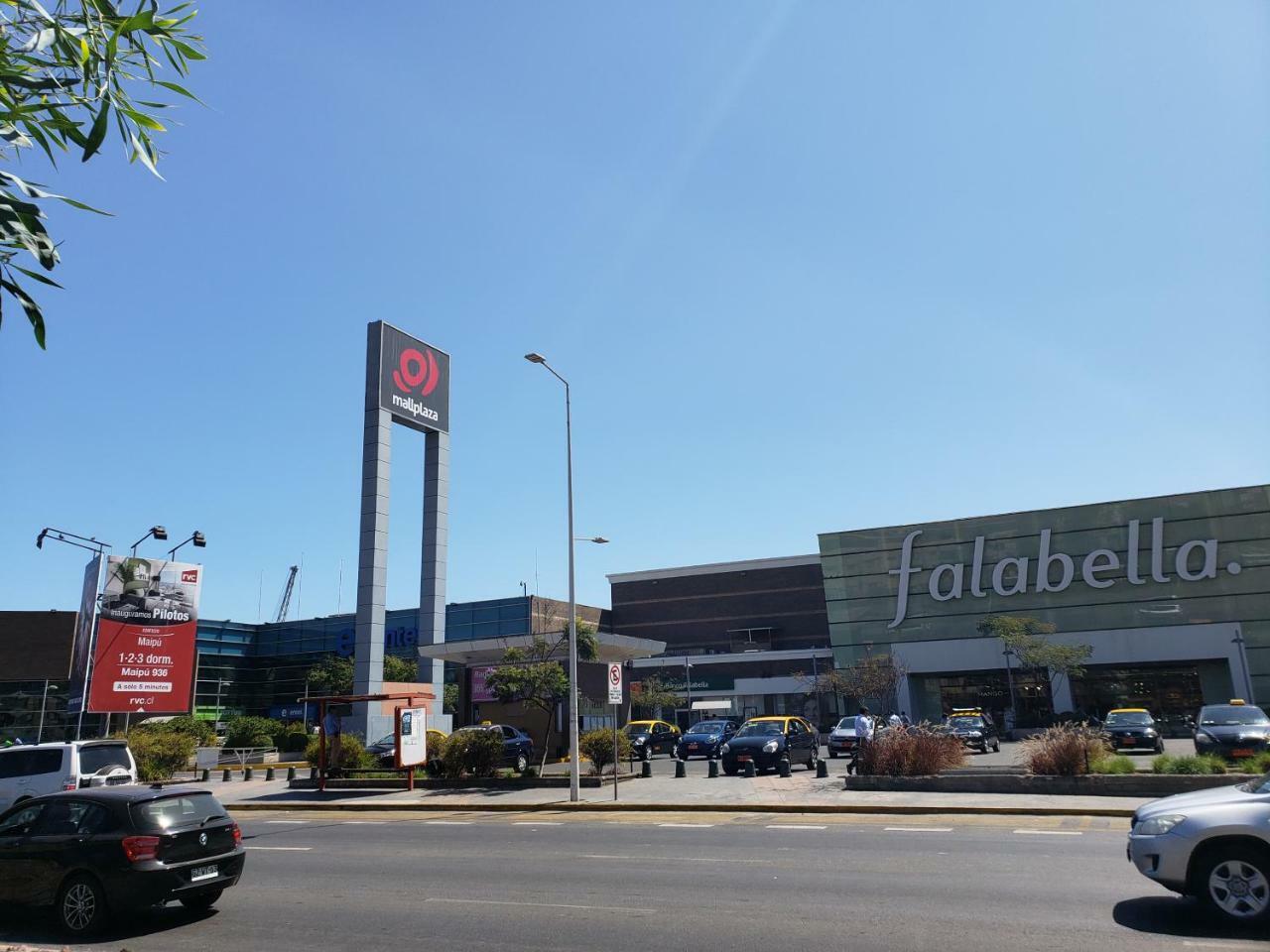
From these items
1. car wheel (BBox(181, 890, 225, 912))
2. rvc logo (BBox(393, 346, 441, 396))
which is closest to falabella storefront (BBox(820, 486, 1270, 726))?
rvc logo (BBox(393, 346, 441, 396))

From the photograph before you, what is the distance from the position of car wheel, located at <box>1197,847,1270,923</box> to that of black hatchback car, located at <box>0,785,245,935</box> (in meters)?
9.88

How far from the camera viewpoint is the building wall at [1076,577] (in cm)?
4781

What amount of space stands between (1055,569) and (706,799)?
3864 cm

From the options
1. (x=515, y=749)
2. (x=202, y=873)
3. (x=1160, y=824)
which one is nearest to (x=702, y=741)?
(x=515, y=749)

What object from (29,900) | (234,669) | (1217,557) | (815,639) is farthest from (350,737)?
(815,639)

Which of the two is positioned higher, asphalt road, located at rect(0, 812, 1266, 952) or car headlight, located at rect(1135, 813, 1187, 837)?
car headlight, located at rect(1135, 813, 1187, 837)

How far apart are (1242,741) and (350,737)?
2620cm

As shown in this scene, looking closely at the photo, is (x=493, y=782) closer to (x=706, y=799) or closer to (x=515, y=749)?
(x=515, y=749)

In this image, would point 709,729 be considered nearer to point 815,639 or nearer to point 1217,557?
point 1217,557

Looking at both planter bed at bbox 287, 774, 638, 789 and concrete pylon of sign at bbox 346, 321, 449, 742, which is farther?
concrete pylon of sign at bbox 346, 321, 449, 742

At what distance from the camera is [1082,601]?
5044cm

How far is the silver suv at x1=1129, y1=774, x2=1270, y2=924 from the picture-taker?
7.63 meters

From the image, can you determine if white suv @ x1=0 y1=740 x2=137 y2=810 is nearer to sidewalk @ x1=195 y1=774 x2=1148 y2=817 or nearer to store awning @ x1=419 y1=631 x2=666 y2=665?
sidewalk @ x1=195 y1=774 x2=1148 y2=817

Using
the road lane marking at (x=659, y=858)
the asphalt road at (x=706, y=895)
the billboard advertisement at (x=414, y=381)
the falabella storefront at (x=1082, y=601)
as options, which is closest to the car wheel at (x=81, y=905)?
the asphalt road at (x=706, y=895)
